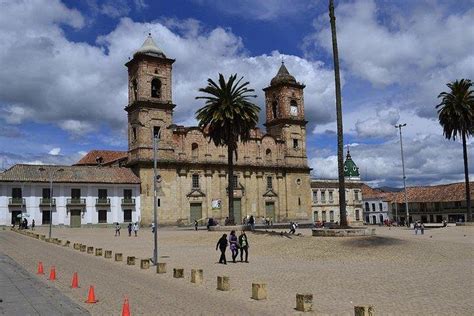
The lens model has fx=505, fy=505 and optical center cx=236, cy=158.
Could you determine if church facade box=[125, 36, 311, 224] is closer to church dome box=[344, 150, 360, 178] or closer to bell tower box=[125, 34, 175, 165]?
bell tower box=[125, 34, 175, 165]

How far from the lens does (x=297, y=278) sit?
16.8m

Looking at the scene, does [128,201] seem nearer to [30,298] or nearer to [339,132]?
[339,132]

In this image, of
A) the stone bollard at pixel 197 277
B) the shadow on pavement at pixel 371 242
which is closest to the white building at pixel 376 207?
the shadow on pavement at pixel 371 242

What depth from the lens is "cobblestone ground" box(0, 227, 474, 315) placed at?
11.9 m

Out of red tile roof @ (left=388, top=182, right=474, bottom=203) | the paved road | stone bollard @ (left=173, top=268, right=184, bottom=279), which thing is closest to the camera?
the paved road

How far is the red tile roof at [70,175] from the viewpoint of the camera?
53.4 meters

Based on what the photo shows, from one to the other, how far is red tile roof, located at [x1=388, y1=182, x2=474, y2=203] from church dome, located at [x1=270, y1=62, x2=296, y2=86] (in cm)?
3541

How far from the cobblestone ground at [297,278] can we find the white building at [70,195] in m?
24.9

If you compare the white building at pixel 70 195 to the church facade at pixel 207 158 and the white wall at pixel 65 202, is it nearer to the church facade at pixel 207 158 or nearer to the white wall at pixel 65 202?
the white wall at pixel 65 202

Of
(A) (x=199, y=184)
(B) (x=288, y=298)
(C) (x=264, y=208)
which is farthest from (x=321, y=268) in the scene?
(C) (x=264, y=208)

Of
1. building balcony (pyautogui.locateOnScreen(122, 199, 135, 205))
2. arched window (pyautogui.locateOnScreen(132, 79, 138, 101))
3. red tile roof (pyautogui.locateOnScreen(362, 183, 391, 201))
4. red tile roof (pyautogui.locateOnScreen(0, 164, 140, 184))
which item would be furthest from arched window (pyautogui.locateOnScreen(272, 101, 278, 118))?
red tile roof (pyautogui.locateOnScreen(362, 183, 391, 201))

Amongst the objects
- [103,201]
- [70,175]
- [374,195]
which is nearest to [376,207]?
[374,195]

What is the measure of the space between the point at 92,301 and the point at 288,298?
494 centimetres

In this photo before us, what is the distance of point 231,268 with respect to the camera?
2005 centimetres
